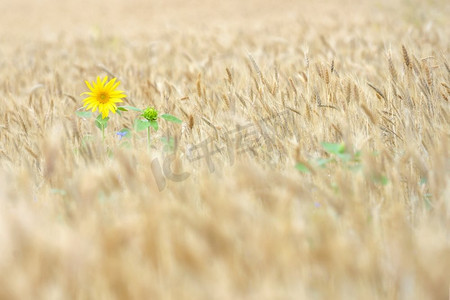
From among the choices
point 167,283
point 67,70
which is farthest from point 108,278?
point 67,70

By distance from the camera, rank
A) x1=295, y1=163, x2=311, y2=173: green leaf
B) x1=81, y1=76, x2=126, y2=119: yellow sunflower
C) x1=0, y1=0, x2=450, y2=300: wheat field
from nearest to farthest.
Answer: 1. x1=0, y1=0, x2=450, y2=300: wheat field
2. x1=295, y1=163, x2=311, y2=173: green leaf
3. x1=81, y1=76, x2=126, y2=119: yellow sunflower

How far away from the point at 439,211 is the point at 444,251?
0.24 metres

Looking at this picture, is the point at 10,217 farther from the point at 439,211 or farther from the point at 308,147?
the point at 308,147

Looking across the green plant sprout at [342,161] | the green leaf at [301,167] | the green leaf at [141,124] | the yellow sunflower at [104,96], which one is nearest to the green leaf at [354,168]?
the green plant sprout at [342,161]

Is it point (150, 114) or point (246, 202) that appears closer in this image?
point (246, 202)

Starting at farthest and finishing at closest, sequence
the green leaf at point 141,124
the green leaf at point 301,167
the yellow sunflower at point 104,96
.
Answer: the yellow sunflower at point 104,96 → the green leaf at point 141,124 → the green leaf at point 301,167

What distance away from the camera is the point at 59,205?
3.64 feet

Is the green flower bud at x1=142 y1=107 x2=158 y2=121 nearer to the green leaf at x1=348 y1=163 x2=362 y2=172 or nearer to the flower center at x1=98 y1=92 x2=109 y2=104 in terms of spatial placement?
the flower center at x1=98 y1=92 x2=109 y2=104

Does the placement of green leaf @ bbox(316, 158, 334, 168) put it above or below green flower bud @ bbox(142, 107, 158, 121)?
below

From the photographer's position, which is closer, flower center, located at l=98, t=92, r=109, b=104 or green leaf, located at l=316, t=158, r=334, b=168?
green leaf, located at l=316, t=158, r=334, b=168

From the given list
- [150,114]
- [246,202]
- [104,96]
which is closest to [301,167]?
[246,202]

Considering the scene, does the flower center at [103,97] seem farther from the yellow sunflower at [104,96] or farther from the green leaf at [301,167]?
the green leaf at [301,167]

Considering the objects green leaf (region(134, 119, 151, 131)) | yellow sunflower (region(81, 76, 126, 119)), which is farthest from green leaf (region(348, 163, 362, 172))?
yellow sunflower (region(81, 76, 126, 119))

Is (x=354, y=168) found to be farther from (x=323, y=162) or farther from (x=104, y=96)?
(x=104, y=96)
